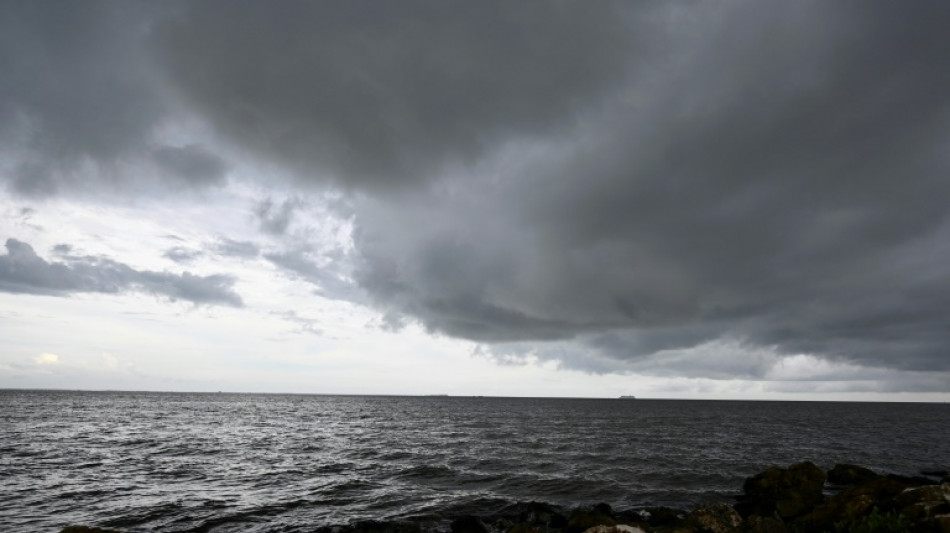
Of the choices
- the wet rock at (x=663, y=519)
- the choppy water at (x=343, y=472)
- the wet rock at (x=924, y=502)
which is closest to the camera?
the wet rock at (x=924, y=502)

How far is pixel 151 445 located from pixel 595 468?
46.8m

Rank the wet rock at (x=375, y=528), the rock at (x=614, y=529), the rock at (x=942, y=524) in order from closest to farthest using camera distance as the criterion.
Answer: the rock at (x=942, y=524) → the rock at (x=614, y=529) → the wet rock at (x=375, y=528)

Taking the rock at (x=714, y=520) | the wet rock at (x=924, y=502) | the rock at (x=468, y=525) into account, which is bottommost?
the rock at (x=468, y=525)

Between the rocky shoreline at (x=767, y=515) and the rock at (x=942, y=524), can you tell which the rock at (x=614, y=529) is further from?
the rock at (x=942, y=524)

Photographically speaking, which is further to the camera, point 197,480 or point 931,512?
point 197,480

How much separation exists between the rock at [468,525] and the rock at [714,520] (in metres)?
9.27

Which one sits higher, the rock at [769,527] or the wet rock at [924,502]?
the wet rock at [924,502]

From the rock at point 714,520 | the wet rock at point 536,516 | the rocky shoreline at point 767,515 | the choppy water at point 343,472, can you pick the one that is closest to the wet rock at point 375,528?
the rocky shoreline at point 767,515

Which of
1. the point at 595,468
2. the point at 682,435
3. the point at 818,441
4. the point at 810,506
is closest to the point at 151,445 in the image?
the point at 595,468

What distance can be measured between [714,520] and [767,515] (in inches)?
270

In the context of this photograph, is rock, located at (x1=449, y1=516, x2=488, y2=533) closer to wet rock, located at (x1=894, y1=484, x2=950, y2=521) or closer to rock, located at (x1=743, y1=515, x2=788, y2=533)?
rock, located at (x1=743, y1=515, x2=788, y2=533)

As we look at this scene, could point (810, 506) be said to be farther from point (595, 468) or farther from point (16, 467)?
point (16, 467)

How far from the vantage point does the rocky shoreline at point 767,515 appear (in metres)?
15.3

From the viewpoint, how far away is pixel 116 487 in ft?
105
